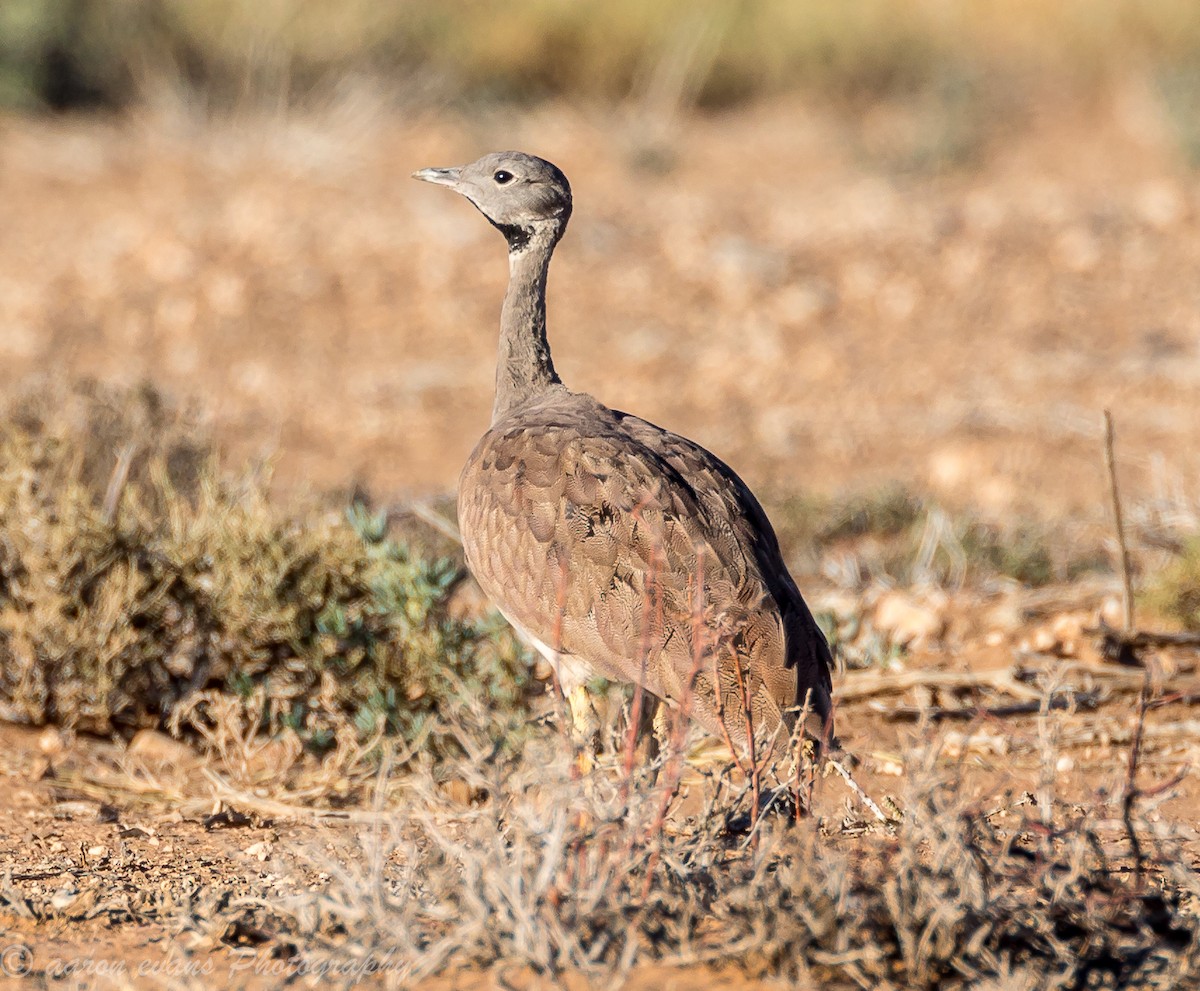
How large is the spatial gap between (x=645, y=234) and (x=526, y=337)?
6.14 meters

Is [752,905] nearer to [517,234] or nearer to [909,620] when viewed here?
[517,234]

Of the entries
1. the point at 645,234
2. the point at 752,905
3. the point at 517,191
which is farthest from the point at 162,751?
the point at 645,234

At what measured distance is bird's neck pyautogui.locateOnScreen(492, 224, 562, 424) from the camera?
190 inches

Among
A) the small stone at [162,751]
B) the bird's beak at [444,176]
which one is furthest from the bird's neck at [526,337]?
the small stone at [162,751]

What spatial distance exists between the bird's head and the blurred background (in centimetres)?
215

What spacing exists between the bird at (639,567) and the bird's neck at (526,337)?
386mm

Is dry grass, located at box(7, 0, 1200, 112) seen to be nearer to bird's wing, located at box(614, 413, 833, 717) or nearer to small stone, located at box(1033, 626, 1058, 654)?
small stone, located at box(1033, 626, 1058, 654)

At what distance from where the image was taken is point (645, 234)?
10859 millimetres

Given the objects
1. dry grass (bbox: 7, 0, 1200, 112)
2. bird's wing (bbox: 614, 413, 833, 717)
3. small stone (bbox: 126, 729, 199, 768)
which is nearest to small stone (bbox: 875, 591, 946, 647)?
bird's wing (bbox: 614, 413, 833, 717)

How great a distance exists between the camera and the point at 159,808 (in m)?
4.49

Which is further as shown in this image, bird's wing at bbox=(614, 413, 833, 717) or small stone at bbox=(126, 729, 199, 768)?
small stone at bbox=(126, 729, 199, 768)

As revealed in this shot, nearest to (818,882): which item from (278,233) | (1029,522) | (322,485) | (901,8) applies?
(1029,522)

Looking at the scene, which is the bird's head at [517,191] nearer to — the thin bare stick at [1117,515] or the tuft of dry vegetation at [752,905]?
the thin bare stick at [1117,515]

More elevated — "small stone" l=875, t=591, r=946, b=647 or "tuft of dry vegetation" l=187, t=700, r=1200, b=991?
"tuft of dry vegetation" l=187, t=700, r=1200, b=991
